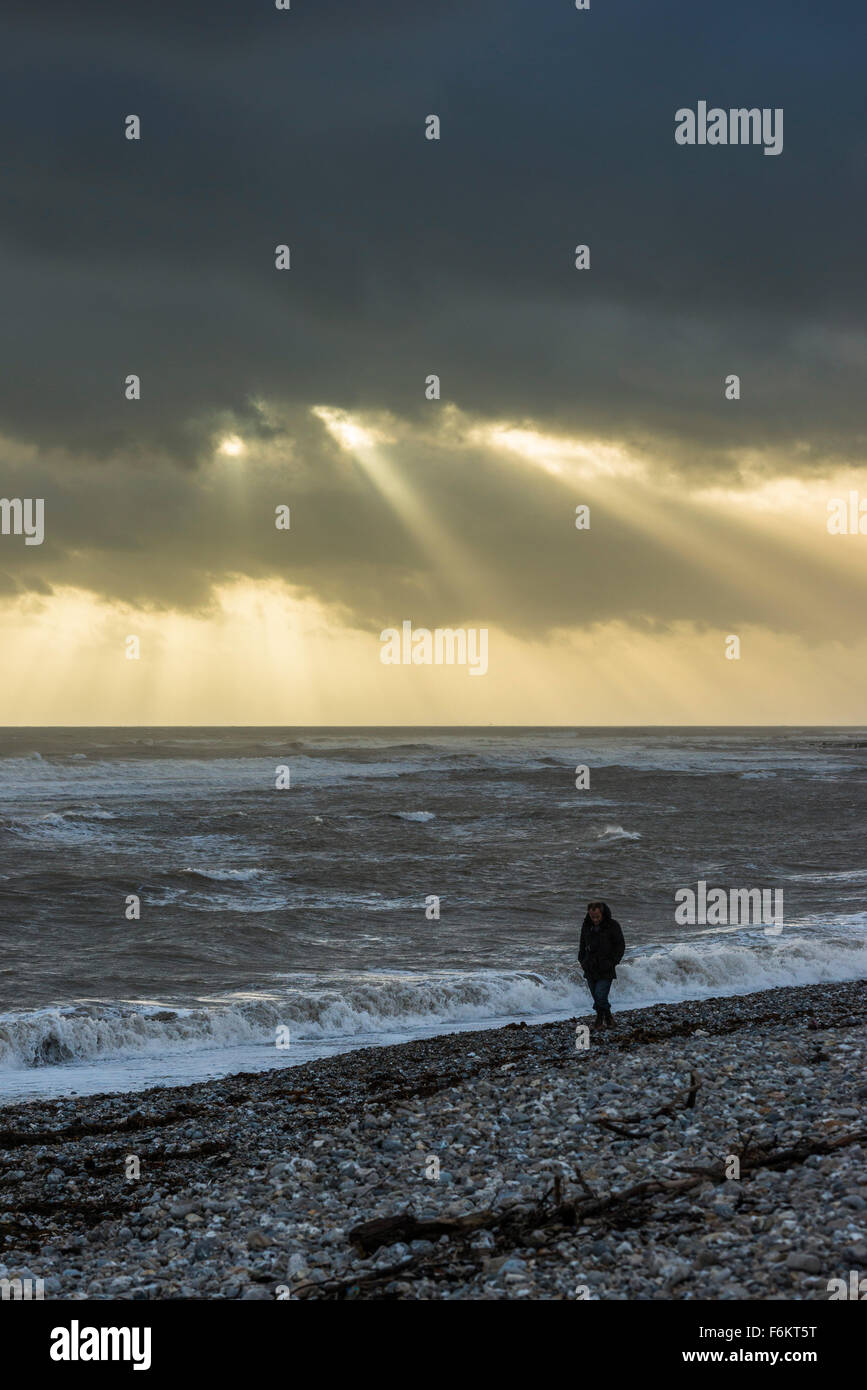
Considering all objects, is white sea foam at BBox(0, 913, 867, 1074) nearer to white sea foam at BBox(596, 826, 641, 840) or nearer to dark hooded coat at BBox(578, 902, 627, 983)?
dark hooded coat at BBox(578, 902, 627, 983)

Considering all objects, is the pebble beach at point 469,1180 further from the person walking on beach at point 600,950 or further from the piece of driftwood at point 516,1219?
the person walking on beach at point 600,950

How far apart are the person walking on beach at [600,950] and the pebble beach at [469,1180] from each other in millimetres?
1733

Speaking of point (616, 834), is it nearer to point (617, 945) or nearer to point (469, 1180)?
point (617, 945)

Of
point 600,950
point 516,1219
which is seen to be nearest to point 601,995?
point 600,950

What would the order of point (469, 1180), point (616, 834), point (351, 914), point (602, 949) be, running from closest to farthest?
point (469, 1180)
point (602, 949)
point (351, 914)
point (616, 834)

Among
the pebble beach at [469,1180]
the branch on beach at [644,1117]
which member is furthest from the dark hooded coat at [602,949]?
the branch on beach at [644,1117]

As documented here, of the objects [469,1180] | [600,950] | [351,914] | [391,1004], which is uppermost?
[600,950]

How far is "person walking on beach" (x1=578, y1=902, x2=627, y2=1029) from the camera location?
16188 millimetres

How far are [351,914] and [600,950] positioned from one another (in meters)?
13.0

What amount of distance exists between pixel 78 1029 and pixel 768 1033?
10539 millimetres

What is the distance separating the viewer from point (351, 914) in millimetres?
28141

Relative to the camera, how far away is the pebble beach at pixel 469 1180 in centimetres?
707

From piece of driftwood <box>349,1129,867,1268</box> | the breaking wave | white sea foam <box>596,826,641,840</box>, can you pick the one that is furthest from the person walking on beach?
white sea foam <box>596,826,641,840</box>
